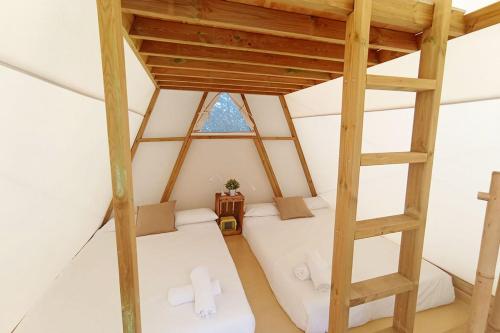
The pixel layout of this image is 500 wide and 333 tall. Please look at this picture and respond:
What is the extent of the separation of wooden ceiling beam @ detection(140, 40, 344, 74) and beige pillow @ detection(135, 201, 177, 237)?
2130mm

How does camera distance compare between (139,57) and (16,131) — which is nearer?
(16,131)

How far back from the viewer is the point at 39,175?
1.33m

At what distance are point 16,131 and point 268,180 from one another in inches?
140

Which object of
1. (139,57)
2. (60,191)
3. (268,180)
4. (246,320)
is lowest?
(246,320)

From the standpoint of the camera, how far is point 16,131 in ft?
3.31

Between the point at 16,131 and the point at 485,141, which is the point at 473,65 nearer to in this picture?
the point at 485,141

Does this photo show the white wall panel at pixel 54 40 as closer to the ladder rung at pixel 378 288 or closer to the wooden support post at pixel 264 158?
the ladder rung at pixel 378 288

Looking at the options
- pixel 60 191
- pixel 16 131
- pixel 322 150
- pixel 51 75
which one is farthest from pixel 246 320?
pixel 322 150

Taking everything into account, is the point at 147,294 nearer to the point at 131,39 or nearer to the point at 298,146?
the point at 131,39

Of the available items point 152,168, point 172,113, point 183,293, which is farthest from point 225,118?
point 183,293

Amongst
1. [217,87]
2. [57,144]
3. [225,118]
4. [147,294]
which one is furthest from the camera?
[225,118]

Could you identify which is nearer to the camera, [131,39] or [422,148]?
[422,148]

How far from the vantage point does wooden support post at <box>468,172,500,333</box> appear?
2.73ft

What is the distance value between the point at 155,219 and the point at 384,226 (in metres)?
2.84
